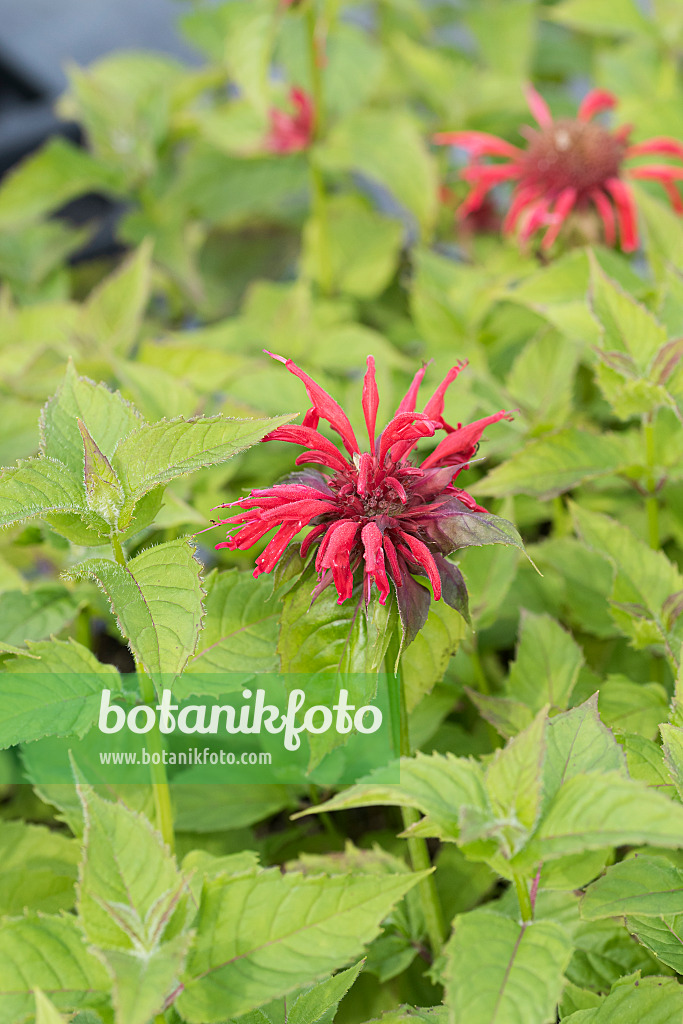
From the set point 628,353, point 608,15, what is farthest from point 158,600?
point 608,15

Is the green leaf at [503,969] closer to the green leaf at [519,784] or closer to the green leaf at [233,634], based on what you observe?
the green leaf at [519,784]

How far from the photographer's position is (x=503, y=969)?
432 mm

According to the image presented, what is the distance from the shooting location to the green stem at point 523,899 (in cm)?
47

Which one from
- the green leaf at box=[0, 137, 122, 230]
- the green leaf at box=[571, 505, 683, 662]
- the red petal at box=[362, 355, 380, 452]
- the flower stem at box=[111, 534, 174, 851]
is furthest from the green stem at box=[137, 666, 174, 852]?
the green leaf at box=[0, 137, 122, 230]

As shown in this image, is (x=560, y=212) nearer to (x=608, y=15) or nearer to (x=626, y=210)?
(x=626, y=210)

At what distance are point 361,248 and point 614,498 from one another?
0.57m

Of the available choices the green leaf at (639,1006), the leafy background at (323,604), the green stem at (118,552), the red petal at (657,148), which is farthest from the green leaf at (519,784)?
the red petal at (657,148)

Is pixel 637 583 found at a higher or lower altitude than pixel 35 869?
higher

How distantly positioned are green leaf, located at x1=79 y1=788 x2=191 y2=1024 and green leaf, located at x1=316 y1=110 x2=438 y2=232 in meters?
0.87

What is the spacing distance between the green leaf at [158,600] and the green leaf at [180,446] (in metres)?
0.04

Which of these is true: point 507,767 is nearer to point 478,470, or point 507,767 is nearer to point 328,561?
point 328,561

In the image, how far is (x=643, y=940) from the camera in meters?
0.52

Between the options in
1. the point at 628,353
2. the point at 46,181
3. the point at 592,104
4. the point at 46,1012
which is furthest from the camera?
the point at 46,181

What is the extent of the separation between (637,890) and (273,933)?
194 mm
